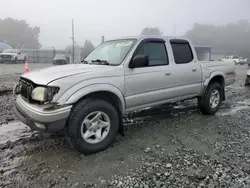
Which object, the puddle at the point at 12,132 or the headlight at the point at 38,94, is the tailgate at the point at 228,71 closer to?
the headlight at the point at 38,94

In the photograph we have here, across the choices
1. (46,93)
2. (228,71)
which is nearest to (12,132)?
(46,93)

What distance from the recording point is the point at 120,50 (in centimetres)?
391

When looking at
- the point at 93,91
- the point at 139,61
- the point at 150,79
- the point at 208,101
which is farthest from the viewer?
the point at 208,101

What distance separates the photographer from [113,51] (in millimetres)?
4051

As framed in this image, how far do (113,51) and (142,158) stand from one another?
6.90ft

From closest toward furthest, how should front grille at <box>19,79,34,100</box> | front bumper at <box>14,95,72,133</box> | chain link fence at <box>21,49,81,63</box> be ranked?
1. front bumper at <box>14,95,72,133</box>
2. front grille at <box>19,79,34,100</box>
3. chain link fence at <box>21,49,81,63</box>

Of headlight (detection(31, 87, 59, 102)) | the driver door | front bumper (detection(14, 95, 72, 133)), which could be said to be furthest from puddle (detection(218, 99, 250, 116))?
headlight (detection(31, 87, 59, 102))

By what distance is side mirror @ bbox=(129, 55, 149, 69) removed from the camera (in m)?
3.46

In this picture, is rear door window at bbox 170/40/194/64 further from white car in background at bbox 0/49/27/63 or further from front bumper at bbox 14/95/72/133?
white car in background at bbox 0/49/27/63

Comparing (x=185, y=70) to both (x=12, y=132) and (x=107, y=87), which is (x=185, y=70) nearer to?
(x=107, y=87)

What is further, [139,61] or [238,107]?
[238,107]

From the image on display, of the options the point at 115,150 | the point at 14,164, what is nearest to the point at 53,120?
the point at 14,164

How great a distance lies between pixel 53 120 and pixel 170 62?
2599 millimetres

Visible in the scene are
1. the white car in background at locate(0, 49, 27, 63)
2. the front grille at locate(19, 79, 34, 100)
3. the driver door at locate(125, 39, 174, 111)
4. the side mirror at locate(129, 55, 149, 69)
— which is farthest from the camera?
the white car in background at locate(0, 49, 27, 63)
